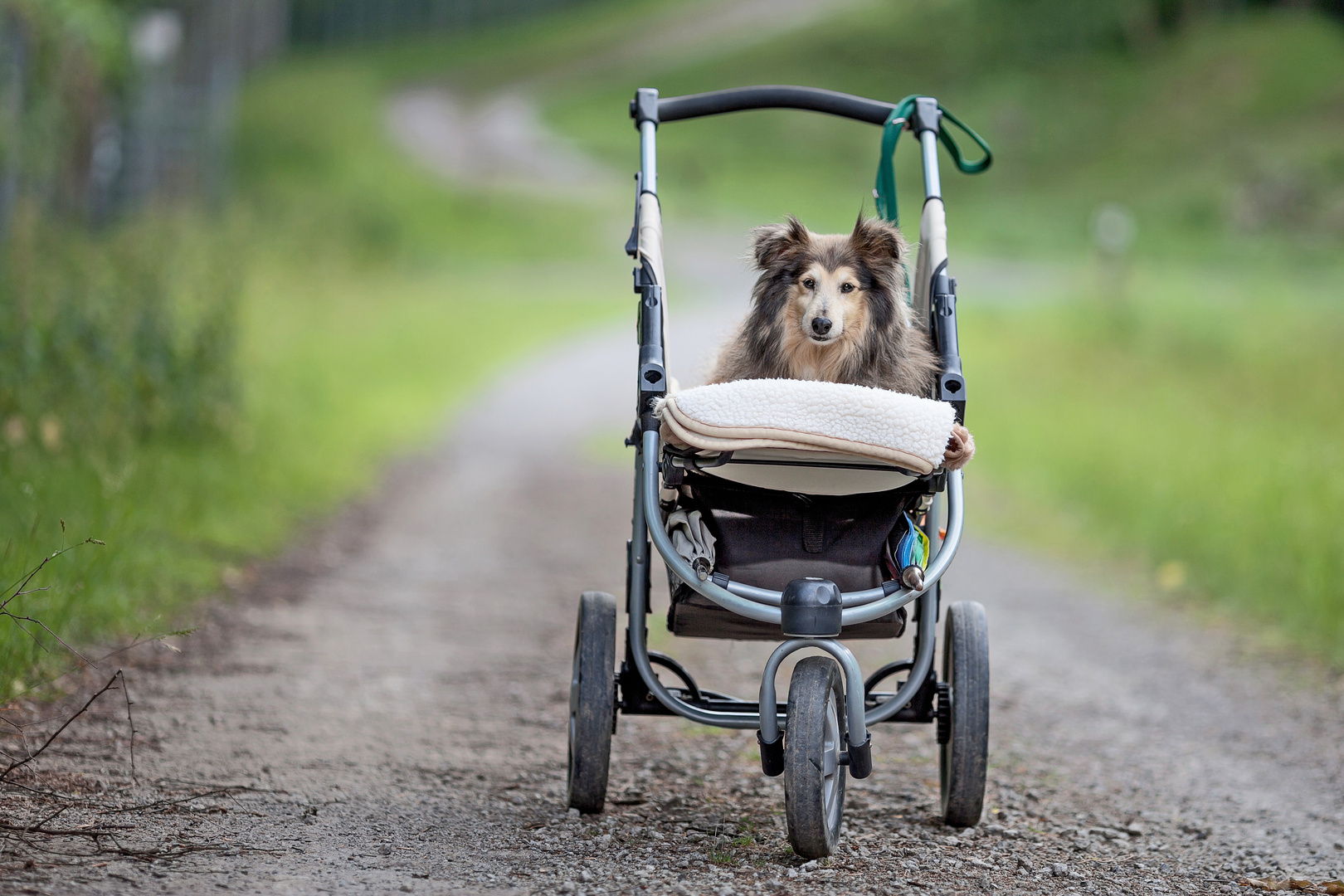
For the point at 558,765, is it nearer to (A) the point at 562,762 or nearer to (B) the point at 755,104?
(A) the point at 562,762

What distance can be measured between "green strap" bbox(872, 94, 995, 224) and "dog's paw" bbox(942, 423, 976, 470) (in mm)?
1071

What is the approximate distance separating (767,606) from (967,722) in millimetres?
737

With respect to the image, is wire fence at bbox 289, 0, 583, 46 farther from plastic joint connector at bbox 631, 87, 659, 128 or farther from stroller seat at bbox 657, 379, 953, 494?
stroller seat at bbox 657, 379, 953, 494

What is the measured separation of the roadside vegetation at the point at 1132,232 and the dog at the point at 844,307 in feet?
1.23

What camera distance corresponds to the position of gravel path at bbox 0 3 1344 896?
323 centimetres

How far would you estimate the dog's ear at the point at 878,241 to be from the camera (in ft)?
12.1

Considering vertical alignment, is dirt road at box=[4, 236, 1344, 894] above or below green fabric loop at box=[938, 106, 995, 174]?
below

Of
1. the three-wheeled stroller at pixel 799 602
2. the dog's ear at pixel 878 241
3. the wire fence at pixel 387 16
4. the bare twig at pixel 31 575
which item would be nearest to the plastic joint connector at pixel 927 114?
the three-wheeled stroller at pixel 799 602

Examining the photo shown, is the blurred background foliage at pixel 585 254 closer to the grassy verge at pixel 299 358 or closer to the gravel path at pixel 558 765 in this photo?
the grassy verge at pixel 299 358

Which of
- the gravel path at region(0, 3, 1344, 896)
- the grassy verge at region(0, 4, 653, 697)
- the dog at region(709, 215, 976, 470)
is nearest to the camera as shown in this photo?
the gravel path at region(0, 3, 1344, 896)

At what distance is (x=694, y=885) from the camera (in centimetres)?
313

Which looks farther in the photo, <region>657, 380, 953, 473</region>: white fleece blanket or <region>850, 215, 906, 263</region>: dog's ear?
<region>850, 215, 906, 263</region>: dog's ear

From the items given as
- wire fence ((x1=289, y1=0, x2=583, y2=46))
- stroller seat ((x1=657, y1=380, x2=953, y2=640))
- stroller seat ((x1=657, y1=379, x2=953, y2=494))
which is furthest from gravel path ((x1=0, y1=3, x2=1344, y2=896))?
wire fence ((x1=289, y1=0, x2=583, y2=46))

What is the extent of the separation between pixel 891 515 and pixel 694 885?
1053mm
